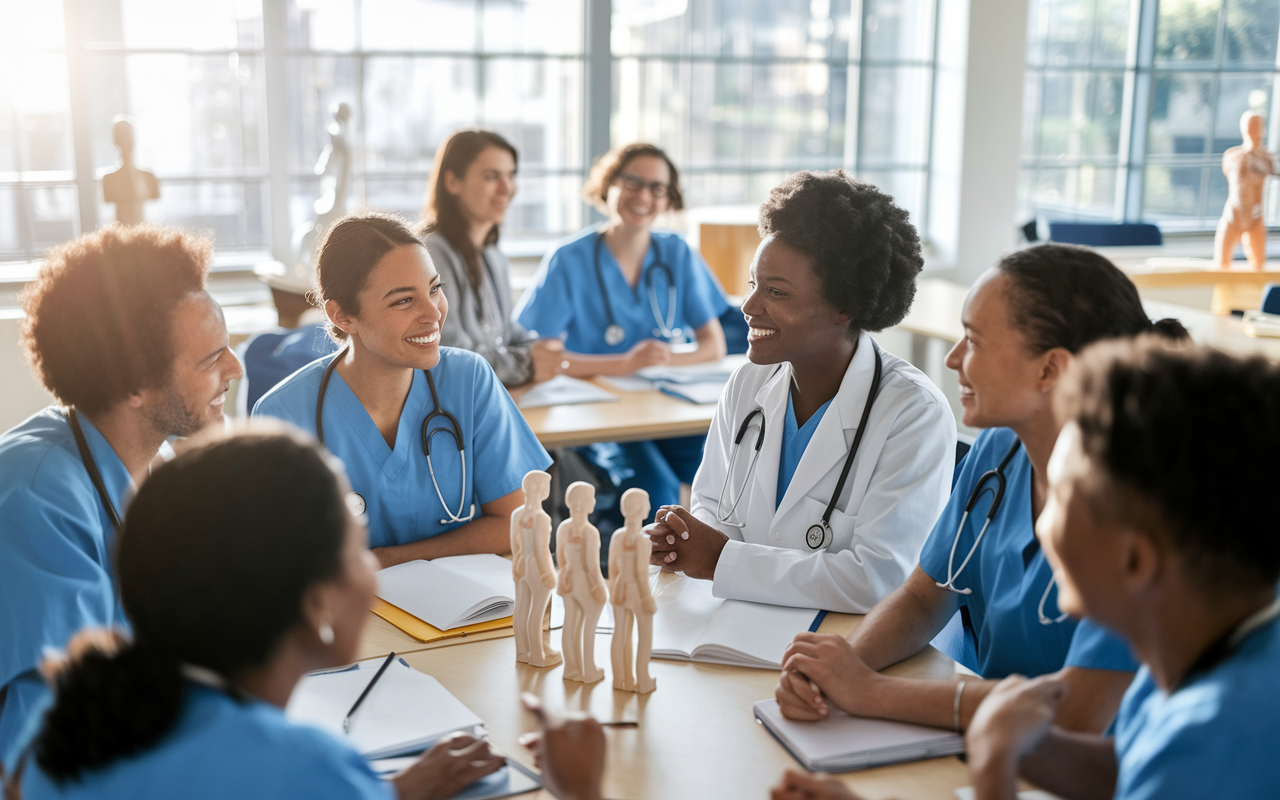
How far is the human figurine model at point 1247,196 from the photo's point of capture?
4523 millimetres

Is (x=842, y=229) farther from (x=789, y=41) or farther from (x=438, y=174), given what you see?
(x=789, y=41)

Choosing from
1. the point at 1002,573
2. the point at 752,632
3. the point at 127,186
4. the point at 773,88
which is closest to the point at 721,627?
the point at 752,632

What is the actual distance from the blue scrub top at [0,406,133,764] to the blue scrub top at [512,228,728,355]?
251 cm

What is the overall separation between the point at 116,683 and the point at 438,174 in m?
3.06

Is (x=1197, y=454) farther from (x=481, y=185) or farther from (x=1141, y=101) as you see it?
(x=1141, y=101)

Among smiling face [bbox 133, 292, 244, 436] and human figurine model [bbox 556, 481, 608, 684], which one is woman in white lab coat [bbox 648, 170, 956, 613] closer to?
human figurine model [bbox 556, 481, 608, 684]

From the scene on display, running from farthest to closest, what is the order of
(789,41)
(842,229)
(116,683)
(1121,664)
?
(789,41) < (842,229) < (1121,664) < (116,683)

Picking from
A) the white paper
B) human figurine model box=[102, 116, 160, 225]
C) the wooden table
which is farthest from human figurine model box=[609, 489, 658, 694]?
human figurine model box=[102, 116, 160, 225]

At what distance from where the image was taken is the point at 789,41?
6.15 m

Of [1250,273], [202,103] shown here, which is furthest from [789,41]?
[202,103]

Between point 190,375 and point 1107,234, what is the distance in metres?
5.16

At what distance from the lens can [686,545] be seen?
191 cm

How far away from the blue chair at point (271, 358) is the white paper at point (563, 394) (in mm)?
634

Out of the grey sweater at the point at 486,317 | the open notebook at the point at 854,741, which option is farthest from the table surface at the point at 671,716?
the grey sweater at the point at 486,317
